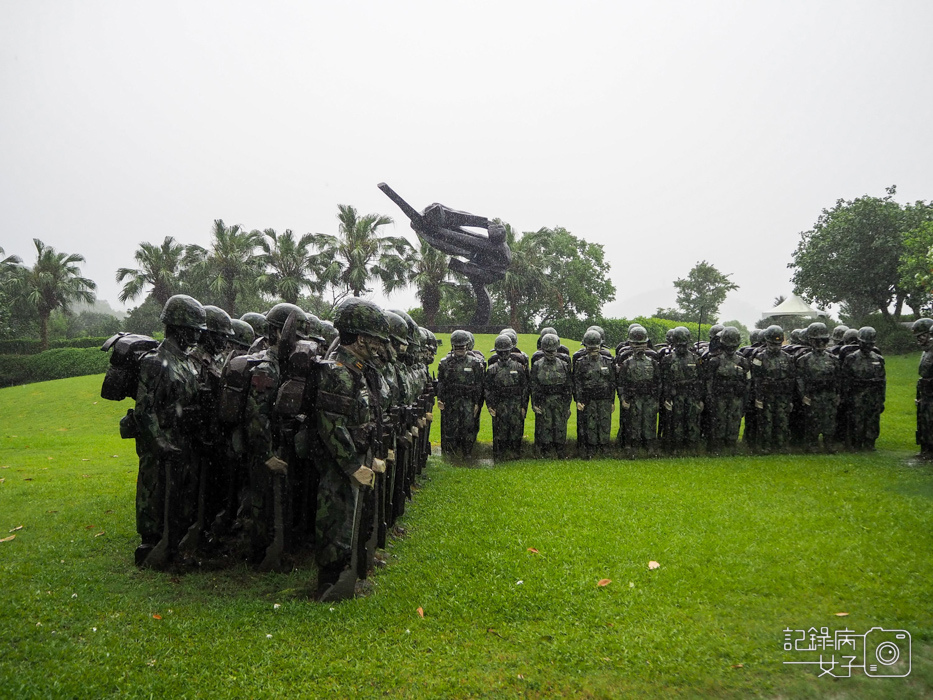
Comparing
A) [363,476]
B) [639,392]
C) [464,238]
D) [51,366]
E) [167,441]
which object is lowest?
[51,366]

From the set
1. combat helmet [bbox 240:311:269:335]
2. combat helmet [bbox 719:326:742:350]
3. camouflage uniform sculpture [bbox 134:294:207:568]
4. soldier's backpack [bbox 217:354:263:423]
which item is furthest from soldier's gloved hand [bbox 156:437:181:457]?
combat helmet [bbox 719:326:742:350]

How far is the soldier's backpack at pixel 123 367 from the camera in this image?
5.63 meters

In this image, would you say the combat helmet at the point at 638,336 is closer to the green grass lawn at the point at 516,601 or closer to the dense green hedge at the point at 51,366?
the green grass lawn at the point at 516,601

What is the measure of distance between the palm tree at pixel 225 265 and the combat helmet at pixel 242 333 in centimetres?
2121

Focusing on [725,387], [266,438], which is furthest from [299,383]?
[725,387]

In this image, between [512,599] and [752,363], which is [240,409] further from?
[752,363]

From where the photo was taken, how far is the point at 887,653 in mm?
3994

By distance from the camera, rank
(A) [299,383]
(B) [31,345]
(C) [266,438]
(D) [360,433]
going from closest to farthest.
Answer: (D) [360,433] < (A) [299,383] < (C) [266,438] < (B) [31,345]

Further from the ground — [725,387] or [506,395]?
[725,387]

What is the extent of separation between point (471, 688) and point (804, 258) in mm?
34349

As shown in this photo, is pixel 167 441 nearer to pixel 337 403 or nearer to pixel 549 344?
pixel 337 403

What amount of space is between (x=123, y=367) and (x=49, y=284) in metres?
29.4

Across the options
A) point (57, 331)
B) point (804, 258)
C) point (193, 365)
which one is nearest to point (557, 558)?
point (193, 365)

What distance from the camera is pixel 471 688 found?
3.62 m
